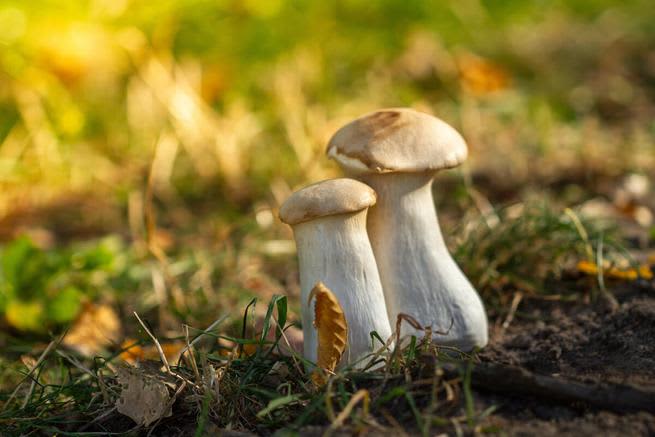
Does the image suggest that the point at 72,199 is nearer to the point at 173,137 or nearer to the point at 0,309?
the point at 173,137

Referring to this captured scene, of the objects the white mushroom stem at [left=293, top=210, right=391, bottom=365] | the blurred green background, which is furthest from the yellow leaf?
the blurred green background

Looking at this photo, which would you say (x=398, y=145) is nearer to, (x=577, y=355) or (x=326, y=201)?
(x=326, y=201)

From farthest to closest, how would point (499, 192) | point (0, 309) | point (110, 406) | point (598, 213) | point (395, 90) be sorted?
1. point (395, 90)
2. point (499, 192)
3. point (598, 213)
4. point (0, 309)
5. point (110, 406)

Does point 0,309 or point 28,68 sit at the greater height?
point 28,68

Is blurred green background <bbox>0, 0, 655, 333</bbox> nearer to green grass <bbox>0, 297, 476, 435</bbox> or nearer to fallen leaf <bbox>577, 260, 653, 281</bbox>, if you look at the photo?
fallen leaf <bbox>577, 260, 653, 281</bbox>

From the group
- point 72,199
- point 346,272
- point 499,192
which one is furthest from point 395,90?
point 346,272

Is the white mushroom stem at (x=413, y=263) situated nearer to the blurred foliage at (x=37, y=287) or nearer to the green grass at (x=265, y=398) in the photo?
the green grass at (x=265, y=398)

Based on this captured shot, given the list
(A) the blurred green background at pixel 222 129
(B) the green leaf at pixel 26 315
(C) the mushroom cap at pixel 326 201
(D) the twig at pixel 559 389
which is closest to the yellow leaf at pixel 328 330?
(C) the mushroom cap at pixel 326 201
